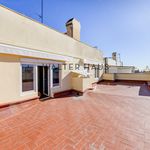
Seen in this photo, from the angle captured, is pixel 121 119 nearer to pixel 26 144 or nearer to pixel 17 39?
pixel 26 144

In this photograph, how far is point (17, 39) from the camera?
7.67m

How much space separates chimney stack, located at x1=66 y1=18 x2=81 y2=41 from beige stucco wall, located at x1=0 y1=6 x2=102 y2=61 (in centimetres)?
176

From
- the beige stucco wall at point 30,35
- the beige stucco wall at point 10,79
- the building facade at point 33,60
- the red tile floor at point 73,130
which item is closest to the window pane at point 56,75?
the building facade at point 33,60

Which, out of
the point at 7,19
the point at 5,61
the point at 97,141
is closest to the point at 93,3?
the point at 7,19

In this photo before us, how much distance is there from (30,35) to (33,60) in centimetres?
184

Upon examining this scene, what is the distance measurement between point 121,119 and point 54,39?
8517 mm

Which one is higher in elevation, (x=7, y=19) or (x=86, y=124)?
(x=7, y=19)

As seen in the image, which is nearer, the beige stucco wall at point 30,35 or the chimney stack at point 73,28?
the beige stucco wall at point 30,35

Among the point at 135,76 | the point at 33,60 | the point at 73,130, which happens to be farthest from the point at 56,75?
the point at 135,76

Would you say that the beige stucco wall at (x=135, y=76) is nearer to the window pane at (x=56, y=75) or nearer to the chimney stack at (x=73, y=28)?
the chimney stack at (x=73, y=28)

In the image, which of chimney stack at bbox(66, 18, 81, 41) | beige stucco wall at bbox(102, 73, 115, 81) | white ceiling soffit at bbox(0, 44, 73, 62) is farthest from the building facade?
beige stucco wall at bbox(102, 73, 115, 81)

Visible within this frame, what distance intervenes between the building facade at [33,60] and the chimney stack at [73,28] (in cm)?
156

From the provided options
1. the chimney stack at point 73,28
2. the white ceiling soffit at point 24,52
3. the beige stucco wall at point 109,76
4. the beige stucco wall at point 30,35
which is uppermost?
the chimney stack at point 73,28

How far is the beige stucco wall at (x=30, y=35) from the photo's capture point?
7051 mm
